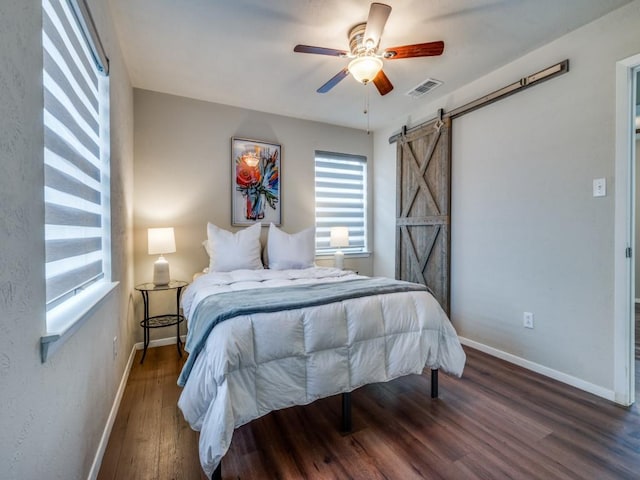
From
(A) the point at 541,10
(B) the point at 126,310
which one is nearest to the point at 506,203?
(A) the point at 541,10

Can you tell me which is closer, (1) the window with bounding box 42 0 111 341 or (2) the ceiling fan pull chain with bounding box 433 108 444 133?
(1) the window with bounding box 42 0 111 341

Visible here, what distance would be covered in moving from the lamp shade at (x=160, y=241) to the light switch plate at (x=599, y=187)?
11.7 feet

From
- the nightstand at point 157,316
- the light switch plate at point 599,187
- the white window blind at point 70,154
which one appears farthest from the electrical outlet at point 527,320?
the white window blind at point 70,154

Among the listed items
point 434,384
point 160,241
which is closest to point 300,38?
point 160,241

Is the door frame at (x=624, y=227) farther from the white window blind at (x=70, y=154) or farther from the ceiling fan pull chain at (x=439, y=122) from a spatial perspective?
the white window blind at (x=70, y=154)

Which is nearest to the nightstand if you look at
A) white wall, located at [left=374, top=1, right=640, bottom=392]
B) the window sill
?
the window sill

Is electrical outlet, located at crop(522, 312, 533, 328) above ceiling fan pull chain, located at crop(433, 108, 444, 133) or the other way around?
the other way around

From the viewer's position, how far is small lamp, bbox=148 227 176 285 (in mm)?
2857

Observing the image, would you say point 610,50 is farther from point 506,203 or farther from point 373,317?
point 373,317

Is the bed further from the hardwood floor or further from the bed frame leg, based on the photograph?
the hardwood floor

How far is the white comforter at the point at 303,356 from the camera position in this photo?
1411 millimetres

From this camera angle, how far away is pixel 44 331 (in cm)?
92

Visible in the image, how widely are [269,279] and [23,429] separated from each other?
1.86 metres

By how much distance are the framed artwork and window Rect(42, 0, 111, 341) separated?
5.70 feet
